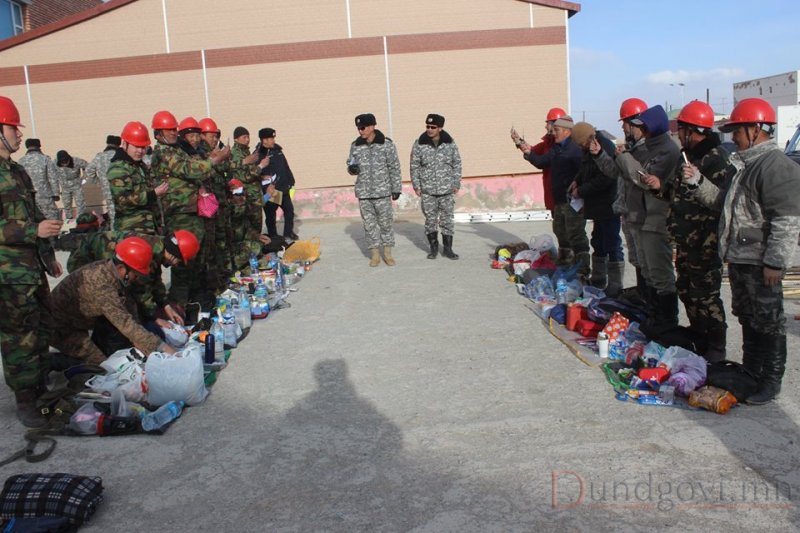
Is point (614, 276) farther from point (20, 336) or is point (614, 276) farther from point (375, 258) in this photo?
point (20, 336)

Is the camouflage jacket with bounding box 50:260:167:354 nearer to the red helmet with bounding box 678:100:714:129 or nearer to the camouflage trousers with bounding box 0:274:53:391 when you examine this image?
the camouflage trousers with bounding box 0:274:53:391

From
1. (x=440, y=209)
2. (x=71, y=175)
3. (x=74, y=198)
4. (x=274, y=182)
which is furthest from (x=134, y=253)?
(x=74, y=198)

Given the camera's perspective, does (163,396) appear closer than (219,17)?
Yes

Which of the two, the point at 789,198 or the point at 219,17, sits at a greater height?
the point at 219,17

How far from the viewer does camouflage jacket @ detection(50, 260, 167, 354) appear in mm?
5129

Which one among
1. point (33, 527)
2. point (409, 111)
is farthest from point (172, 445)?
point (409, 111)

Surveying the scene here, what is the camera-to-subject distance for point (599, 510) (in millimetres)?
3365

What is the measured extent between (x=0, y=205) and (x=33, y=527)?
2472 millimetres

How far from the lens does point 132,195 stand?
6.47 meters

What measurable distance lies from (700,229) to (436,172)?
17.5ft

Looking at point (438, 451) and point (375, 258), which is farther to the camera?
point (375, 258)

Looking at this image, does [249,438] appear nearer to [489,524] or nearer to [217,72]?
[489,524]

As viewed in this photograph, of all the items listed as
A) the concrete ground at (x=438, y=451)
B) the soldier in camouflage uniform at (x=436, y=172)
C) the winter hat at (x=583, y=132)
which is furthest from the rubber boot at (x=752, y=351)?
the soldier in camouflage uniform at (x=436, y=172)

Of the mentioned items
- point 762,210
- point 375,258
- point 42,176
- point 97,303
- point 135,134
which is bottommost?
point 375,258
